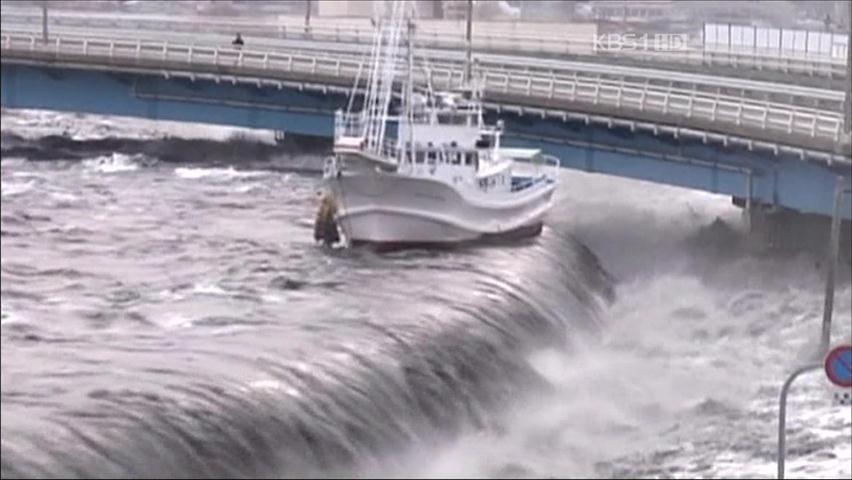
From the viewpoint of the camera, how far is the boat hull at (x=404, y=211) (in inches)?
336

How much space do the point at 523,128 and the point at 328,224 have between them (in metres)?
1.45

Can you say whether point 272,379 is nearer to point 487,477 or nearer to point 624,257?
point 487,477

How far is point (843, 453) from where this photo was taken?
491cm

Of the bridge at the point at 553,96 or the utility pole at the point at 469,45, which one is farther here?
the utility pole at the point at 469,45

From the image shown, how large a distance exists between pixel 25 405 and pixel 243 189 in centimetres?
551

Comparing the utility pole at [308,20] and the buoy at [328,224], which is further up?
the utility pole at [308,20]

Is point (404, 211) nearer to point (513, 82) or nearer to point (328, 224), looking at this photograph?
point (328, 224)

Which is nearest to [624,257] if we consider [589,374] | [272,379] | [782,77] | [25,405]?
[782,77]

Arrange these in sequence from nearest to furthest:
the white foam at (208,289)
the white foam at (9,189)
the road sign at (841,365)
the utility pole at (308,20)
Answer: the white foam at (9,189)
the road sign at (841,365)
the white foam at (208,289)
the utility pole at (308,20)

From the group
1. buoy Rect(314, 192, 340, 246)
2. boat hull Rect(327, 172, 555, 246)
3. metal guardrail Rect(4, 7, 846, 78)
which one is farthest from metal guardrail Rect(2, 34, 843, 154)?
buoy Rect(314, 192, 340, 246)

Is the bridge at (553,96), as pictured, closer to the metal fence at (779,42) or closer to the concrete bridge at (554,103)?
the concrete bridge at (554,103)

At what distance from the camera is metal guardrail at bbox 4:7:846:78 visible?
6.28 meters

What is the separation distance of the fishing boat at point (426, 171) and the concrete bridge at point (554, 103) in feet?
0.68
